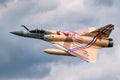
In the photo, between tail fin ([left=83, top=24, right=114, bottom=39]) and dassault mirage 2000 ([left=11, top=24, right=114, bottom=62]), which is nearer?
dassault mirage 2000 ([left=11, top=24, right=114, bottom=62])

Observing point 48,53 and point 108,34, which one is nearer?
point 48,53

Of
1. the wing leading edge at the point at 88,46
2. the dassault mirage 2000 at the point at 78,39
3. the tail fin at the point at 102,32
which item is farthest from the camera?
the tail fin at the point at 102,32

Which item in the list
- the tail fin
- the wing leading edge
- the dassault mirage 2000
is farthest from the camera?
the tail fin

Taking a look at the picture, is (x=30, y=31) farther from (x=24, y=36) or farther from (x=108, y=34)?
(x=108, y=34)

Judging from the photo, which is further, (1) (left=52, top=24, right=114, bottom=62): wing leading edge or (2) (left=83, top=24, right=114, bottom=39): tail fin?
(2) (left=83, top=24, right=114, bottom=39): tail fin

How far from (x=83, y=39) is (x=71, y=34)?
3117 mm

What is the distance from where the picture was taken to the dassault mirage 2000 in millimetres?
117812

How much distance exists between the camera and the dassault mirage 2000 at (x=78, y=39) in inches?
4638

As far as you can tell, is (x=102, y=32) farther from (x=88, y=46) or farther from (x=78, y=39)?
(x=78, y=39)

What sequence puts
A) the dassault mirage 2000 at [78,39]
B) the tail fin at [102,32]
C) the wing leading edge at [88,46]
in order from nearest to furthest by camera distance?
1. the wing leading edge at [88,46]
2. the dassault mirage 2000 at [78,39]
3. the tail fin at [102,32]

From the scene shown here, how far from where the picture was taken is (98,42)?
12025cm

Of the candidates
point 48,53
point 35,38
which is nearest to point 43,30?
point 35,38

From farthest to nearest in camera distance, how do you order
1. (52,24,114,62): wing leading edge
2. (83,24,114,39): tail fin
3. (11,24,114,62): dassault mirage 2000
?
(83,24,114,39): tail fin < (11,24,114,62): dassault mirage 2000 < (52,24,114,62): wing leading edge

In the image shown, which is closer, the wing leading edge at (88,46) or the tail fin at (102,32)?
the wing leading edge at (88,46)
